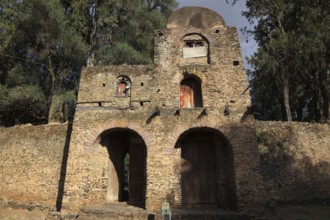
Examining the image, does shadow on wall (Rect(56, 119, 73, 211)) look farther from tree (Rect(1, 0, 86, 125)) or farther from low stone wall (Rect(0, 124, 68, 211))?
tree (Rect(1, 0, 86, 125))

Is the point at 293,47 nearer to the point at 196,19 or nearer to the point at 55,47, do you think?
the point at 196,19

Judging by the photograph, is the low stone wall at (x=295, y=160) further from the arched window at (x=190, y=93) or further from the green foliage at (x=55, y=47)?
the green foliage at (x=55, y=47)

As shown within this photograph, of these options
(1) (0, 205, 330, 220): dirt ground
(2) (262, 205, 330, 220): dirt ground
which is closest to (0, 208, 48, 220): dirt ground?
(1) (0, 205, 330, 220): dirt ground

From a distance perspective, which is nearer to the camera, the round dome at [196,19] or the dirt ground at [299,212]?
the dirt ground at [299,212]

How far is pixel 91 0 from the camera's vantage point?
18.5 m

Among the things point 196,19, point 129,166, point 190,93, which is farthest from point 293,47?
point 129,166

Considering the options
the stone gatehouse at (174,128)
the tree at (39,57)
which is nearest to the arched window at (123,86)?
the stone gatehouse at (174,128)

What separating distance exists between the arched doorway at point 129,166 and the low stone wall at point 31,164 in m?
2.03

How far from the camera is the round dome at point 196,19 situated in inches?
486

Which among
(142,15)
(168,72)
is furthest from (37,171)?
(142,15)

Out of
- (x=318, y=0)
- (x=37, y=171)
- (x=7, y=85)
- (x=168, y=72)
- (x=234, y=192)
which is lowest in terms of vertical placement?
(x=234, y=192)

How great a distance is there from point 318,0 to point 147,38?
10.2 m

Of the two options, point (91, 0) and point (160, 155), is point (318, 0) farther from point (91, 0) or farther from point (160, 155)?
point (91, 0)

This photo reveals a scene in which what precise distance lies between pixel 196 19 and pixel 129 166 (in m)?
6.91
